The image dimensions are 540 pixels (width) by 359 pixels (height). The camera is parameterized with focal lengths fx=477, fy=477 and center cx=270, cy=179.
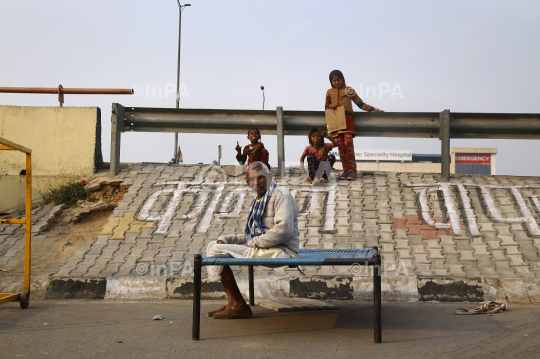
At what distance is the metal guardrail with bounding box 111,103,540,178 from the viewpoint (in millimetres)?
8109

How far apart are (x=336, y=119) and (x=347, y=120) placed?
0.19m

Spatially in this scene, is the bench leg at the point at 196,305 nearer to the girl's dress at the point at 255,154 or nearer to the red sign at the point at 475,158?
the girl's dress at the point at 255,154

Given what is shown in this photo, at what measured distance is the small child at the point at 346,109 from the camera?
8.06 metres

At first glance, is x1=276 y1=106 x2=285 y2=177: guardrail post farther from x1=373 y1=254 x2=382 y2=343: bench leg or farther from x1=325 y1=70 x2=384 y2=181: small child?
x1=373 y1=254 x2=382 y2=343: bench leg

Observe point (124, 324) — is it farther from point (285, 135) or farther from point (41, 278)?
point (285, 135)

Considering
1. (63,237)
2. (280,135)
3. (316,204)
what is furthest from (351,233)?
(63,237)

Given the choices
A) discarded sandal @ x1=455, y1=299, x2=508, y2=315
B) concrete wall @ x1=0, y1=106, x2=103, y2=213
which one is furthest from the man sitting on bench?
concrete wall @ x1=0, y1=106, x2=103, y2=213

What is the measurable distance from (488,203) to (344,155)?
2363 millimetres

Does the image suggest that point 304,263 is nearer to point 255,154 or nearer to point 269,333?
Answer: point 269,333

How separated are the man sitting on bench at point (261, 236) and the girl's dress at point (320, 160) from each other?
12.6ft

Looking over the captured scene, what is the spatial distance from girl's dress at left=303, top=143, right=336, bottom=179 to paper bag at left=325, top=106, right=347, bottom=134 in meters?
0.34

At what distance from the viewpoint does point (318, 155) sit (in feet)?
25.6

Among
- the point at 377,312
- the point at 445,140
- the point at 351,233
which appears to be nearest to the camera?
the point at 377,312

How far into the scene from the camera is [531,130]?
8109mm
